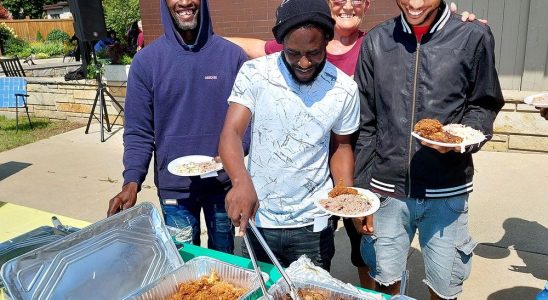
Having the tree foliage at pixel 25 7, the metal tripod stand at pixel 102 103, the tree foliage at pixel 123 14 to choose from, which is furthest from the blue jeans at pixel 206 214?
the tree foliage at pixel 25 7

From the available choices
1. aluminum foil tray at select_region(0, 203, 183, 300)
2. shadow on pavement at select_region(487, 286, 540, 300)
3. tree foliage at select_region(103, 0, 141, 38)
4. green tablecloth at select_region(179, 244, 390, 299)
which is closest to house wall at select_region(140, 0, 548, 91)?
shadow on pavement at select_region(487, 286, 540, 300)

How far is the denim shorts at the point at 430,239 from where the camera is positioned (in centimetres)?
207

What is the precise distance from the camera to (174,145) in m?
2.34

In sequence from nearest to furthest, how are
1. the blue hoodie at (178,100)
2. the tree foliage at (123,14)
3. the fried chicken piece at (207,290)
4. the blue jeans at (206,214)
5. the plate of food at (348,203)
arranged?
the fried chicken piece at (207,290), the plate of food at (348,203), the blue hoodie at (178,100), the blue jeans at (206,214), the tree foliage at (123,14)

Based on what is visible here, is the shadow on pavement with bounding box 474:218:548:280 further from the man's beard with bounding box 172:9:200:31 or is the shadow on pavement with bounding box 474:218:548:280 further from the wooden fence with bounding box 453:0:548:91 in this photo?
the man's beard with bounding box 172:9:200:31

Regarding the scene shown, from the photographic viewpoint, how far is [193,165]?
221 cm

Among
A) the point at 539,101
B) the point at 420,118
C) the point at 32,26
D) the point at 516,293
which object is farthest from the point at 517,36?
the point at 32,26

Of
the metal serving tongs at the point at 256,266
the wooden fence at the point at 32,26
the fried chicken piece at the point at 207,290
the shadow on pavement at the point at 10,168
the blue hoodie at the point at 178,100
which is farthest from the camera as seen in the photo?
the wooden fence at the point at 32,26

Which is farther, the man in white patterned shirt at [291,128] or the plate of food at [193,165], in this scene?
the plate of food at [193,165]

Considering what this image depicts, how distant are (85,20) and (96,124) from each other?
211 centimetres

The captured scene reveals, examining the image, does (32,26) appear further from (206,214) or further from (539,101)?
(539,101)

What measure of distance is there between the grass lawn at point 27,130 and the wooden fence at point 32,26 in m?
24.8

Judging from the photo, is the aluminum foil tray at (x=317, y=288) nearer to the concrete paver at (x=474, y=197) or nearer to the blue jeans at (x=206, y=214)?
the blue jeans at (x=206, y=214)

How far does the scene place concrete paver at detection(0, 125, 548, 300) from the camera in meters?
3.35
